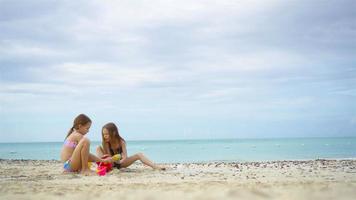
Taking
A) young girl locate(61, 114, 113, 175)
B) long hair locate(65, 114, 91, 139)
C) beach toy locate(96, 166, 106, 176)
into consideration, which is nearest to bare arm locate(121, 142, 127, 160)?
young girl locate(61, 114, 113, 175)

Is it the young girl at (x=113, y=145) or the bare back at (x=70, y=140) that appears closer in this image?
the bare back at (x=70, y=140)

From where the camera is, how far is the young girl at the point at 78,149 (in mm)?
9758

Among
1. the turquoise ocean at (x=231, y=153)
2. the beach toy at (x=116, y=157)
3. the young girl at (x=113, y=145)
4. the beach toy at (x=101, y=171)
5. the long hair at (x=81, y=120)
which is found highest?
the long hair at (x=81, y=120)

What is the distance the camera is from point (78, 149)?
976cm

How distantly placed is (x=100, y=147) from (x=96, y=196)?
4908mm

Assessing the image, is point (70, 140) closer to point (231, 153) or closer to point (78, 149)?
point (78, 149)

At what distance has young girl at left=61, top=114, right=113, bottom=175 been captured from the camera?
32.0 feet

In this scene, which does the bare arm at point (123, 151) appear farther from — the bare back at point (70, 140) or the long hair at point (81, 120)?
the long hair at point (81, 120)

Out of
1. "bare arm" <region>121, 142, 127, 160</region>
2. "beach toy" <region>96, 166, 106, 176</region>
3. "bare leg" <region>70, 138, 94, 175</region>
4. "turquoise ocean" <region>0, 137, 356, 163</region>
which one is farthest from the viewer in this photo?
"turquoise ocean" <region>0, 137, 356, 163</region>

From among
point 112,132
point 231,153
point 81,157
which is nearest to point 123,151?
point 112,132

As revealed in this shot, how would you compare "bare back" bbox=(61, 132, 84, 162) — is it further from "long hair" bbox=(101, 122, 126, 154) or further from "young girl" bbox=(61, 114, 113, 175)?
"long hair" bbox=(101, 122, 126, 154)

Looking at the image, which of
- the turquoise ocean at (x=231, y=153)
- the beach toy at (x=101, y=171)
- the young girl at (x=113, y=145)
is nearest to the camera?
the beach toy at (x=101, y=171)

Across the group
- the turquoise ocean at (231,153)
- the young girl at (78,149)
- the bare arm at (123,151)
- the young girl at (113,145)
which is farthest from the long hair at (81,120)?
the turquoise ocean at (231,153)

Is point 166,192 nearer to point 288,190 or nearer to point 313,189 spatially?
point 288,190
